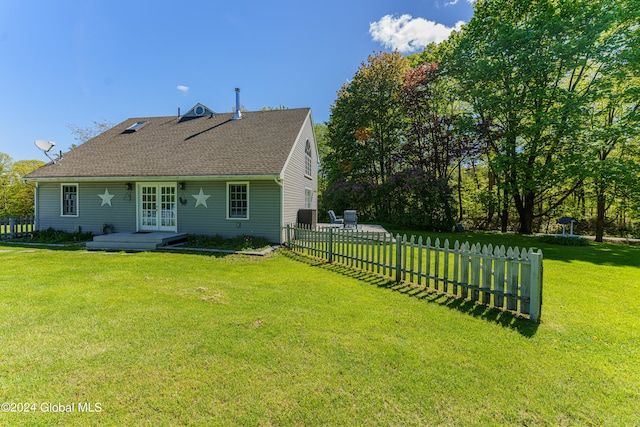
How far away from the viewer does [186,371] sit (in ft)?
9.29

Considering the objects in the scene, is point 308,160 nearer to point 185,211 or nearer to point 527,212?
point 185,211

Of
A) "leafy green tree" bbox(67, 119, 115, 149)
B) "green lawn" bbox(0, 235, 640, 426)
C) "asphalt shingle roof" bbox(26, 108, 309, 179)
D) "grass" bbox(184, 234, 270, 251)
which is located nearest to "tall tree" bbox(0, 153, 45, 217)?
"leafy green tree" bbox(67, 119, 115, 149)

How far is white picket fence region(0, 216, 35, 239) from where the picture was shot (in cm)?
1194

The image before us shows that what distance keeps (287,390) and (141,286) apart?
473cm

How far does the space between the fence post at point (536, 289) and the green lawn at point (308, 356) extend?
0.19 meters

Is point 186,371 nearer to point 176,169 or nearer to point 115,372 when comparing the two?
point 115,372

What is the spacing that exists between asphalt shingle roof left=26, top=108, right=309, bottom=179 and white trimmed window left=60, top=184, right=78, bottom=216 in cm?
78

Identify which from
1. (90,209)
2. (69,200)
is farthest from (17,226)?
(90,209)

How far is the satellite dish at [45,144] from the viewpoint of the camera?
1180cm

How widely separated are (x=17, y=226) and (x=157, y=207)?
6826mm

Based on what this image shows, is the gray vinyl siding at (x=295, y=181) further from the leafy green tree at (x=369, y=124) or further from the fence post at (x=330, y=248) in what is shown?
the leafy green tree at (x=369, y=124)

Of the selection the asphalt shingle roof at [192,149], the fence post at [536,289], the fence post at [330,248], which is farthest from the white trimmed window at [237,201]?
the fence post at [536,289]

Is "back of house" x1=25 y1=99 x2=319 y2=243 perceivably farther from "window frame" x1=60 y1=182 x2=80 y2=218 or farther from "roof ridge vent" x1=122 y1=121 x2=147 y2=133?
"roof ridge vent" x1=122 y1=121 x2=147 y2=133

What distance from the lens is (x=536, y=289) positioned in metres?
4.14
